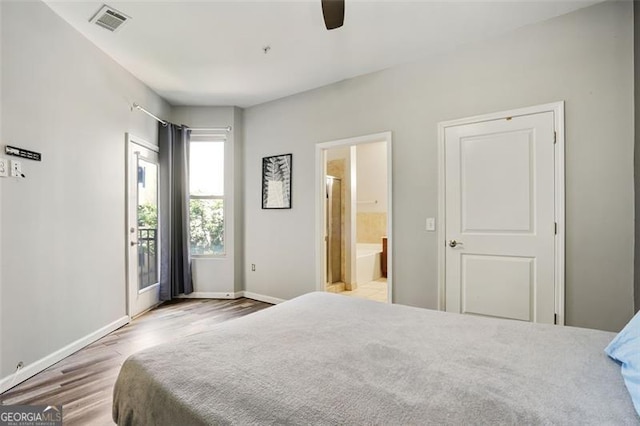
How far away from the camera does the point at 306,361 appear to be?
112cm

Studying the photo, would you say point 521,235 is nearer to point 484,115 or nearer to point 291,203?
point 484,115

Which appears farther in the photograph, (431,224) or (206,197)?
(206,197)

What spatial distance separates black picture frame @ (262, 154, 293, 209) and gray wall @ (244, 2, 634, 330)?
112 mm

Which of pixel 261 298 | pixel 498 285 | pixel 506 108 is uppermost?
pixel 506 108

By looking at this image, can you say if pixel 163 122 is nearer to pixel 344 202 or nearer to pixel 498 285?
pixel 344 202

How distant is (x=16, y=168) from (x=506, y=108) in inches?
140

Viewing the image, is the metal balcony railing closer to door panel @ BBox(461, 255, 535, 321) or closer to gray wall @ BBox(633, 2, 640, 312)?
door panel @ BBox(461, 255, 535, 321)

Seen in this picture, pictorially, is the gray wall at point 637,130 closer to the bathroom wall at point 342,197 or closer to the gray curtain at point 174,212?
the bathroom wall at point 342,197

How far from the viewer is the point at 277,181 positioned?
4.18 metres

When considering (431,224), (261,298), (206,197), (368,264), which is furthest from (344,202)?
(431,224)

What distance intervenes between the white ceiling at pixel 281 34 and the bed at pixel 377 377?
218cm

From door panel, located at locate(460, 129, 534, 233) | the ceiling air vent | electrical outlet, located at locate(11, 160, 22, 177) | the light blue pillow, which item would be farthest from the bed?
the ceiling air vent

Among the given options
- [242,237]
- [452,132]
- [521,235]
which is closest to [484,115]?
[452,132]

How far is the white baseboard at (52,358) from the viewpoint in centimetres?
208
